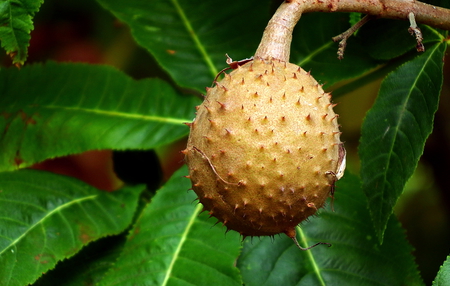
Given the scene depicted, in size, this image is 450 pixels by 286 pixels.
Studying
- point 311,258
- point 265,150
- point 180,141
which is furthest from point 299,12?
point 180,141

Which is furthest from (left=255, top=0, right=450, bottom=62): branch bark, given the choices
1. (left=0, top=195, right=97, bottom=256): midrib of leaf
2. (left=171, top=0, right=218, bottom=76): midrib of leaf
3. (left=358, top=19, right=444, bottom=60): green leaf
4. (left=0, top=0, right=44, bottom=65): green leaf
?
(left=0, top=195, right=97, bottom=256): midrib of leaf

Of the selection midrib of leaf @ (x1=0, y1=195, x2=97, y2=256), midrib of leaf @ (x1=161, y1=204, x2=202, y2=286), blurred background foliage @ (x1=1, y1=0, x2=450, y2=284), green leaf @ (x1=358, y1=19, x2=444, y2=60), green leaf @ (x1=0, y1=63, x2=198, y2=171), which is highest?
green leaf @ (x1=358, y1=19, x2=444, y2=60)

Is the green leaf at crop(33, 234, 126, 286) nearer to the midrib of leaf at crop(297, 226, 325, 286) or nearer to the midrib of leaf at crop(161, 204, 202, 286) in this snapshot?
the midrib of leaf at crop(161, 204, 202, 286)

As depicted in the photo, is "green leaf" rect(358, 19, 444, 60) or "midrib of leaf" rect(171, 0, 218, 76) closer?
"green leaf" rect(358, 19, 444, 60)

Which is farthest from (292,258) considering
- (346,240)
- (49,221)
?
(49,221)

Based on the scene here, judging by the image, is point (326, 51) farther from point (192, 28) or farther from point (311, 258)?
point (311, 258)

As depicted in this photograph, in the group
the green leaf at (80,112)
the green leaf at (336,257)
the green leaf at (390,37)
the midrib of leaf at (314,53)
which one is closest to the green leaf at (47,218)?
the green leaf at (80,112)

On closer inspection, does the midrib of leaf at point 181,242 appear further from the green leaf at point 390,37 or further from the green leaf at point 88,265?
the green leaf at point 390,37
